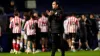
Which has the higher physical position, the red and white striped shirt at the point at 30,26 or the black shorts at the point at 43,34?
the red and white striped shirt at the point at 30,26

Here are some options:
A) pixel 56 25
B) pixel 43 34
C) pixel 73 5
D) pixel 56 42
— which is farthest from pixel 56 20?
pixel 73 5

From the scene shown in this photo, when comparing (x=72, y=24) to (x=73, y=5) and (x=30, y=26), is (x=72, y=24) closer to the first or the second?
(x=30, y=26)

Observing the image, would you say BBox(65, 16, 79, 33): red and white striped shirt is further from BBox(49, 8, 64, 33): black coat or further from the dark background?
the dark background

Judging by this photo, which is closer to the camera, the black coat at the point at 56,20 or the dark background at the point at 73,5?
the black coat at the point at 56,20

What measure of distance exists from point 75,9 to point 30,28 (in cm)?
845

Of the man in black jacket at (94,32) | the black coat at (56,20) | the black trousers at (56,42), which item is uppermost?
the black coat at (56,20)

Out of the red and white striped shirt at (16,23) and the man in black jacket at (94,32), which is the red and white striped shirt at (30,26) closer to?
the red and white striped shirt at (16,23)

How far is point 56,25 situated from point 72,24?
20.9 feet

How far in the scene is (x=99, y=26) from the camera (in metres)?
28.2

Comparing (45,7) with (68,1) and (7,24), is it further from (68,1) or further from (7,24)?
(7,24)

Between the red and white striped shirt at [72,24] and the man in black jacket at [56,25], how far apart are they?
20.2 ft

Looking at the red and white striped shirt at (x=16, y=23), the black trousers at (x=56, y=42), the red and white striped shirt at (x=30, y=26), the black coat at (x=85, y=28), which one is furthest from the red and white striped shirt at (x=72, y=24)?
the black trousers at (x=56, y=42)

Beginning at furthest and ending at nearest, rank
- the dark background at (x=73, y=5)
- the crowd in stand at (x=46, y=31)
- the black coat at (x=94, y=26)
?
the dark background at (x=73, y=5), the black coat at (x=94, y=26), the crowd in stand at (x=46, y=31)

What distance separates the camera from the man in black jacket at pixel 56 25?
1972cm
